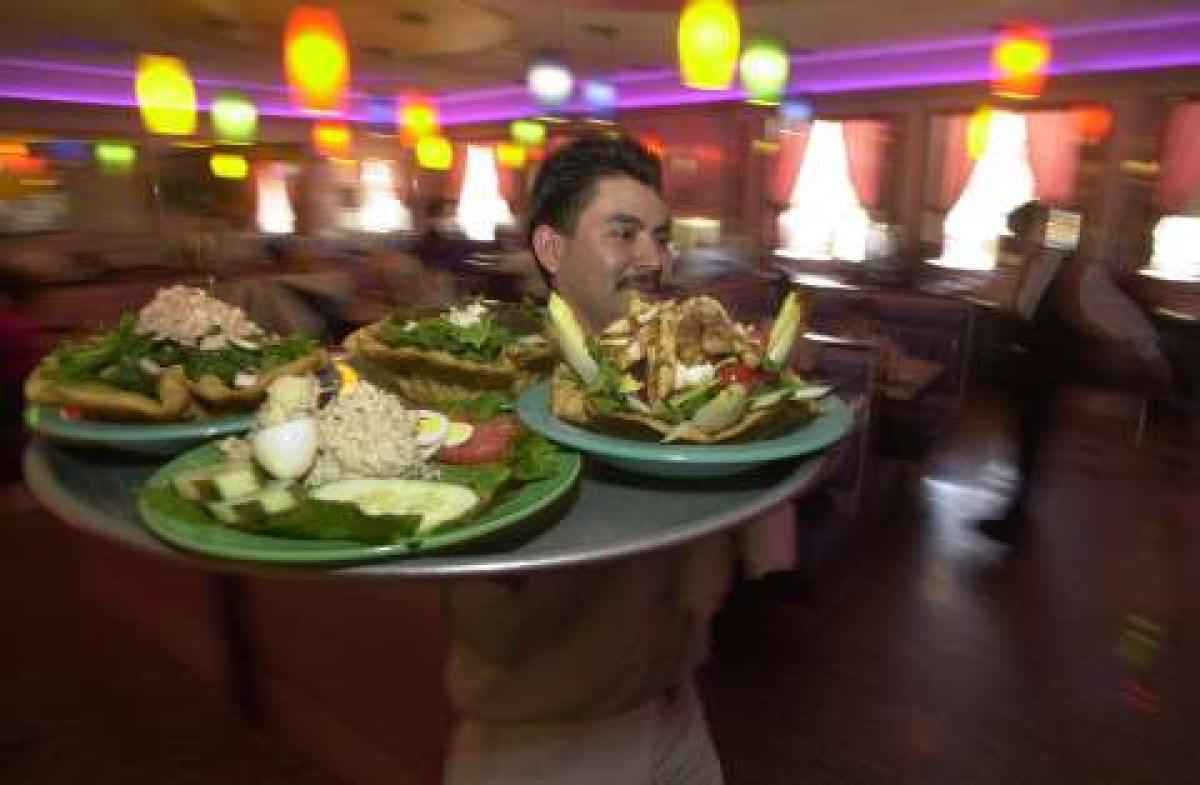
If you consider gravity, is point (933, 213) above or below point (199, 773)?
above

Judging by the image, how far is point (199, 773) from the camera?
9.45 feet

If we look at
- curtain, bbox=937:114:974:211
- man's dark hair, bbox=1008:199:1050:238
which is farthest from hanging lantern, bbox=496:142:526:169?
man's dark hair, bbox=1008:199:1050:238

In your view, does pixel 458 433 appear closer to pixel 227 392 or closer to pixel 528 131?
pixel 227 392

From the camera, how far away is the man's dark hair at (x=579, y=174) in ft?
5.51

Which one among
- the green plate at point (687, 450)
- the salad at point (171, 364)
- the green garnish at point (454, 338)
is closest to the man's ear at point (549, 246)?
the green garnish at point (454, 338)

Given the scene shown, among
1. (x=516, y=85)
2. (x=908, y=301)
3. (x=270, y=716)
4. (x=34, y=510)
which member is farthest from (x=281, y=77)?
(x=270, y=716)

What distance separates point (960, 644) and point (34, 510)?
6147mm

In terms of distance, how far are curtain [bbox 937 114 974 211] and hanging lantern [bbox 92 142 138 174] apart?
52.2 ft

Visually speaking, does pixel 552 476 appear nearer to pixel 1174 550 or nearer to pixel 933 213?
pixel 1174 550

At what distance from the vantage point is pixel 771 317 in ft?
5.56

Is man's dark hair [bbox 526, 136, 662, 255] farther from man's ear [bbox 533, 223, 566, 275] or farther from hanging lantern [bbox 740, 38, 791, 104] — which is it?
hanging lantern [bbox 740, 38, 791, 104]

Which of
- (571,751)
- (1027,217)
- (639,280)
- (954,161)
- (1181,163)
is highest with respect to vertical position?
(954,161)

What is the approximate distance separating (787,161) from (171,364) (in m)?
12.9

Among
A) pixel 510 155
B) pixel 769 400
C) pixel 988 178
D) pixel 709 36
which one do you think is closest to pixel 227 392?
pixel 769 400
